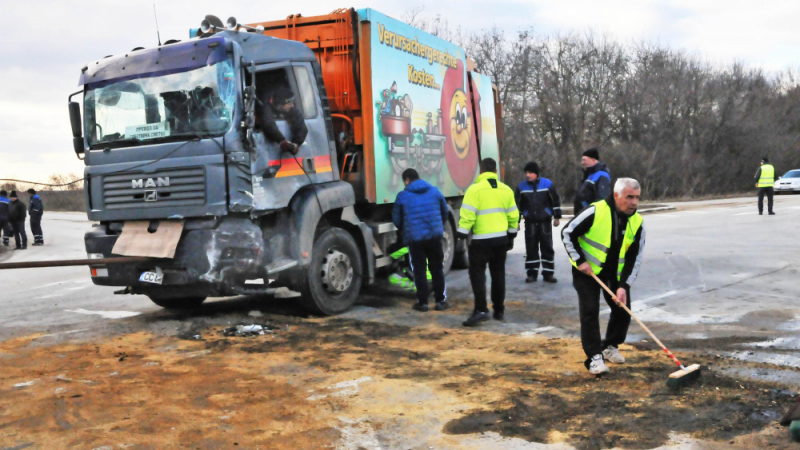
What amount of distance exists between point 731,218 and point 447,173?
11649mm

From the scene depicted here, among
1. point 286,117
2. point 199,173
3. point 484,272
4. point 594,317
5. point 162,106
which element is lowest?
point 594,317

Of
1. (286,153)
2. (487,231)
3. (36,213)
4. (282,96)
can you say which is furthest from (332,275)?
(36,213)

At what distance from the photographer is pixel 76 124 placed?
783cm

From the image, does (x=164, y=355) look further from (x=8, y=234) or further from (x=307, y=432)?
(x=8, y=234)

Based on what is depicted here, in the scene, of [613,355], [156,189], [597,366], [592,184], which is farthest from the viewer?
[592,184]

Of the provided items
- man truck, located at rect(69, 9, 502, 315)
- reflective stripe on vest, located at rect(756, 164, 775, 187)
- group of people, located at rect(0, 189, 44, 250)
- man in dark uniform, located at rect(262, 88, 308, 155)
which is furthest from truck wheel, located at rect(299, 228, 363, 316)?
group of people, located at rect(0, 189, 44, 250)

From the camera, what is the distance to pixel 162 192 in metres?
7.29

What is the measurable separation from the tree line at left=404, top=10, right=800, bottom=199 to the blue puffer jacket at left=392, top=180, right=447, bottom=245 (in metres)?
26.8

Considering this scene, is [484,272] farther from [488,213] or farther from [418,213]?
[418,213]

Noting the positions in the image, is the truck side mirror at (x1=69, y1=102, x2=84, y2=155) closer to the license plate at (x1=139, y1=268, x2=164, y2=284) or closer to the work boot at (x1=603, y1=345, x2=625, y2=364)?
the license plate at (x1=139, y1=268, x2=164, y2=284)

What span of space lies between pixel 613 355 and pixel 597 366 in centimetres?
42

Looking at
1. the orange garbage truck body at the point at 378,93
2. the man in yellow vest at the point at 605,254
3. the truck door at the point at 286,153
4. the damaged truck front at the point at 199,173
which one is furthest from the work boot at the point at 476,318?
the truck door at the point at 286,153

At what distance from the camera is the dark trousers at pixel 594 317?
18.2 feet

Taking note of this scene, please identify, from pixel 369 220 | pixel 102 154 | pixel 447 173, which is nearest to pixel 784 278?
pixel 447 173
